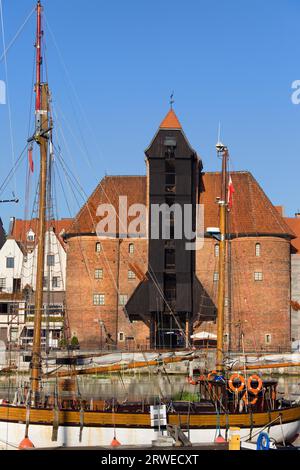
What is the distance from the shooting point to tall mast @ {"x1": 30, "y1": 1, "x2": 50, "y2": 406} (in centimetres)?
3838

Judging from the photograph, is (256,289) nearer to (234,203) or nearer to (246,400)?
(234,203)

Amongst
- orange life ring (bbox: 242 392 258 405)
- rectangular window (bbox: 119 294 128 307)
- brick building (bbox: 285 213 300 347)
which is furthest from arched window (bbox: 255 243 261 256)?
orange life ring (bbox: 242 392 258 405)

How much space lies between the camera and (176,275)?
3317 inches

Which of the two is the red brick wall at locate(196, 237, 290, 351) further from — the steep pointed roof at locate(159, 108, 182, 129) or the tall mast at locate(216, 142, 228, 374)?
the tall mast at locate(216, 142, 228, 374)

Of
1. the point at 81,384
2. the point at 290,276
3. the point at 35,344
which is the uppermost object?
the point at 290,276

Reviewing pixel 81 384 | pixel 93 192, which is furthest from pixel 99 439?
pixel 93 192

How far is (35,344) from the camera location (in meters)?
38.6

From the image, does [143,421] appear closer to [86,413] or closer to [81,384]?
[86,413]

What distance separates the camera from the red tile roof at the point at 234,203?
87062mm

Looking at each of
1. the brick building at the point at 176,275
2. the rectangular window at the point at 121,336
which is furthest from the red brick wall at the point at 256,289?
the rectangular window at the point at 121,336

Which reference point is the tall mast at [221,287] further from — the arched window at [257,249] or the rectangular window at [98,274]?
the rectangular window at [98,274]

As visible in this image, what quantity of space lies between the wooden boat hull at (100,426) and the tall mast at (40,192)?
282 centimetres

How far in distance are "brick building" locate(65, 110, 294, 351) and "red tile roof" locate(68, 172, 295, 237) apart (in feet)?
0.43
